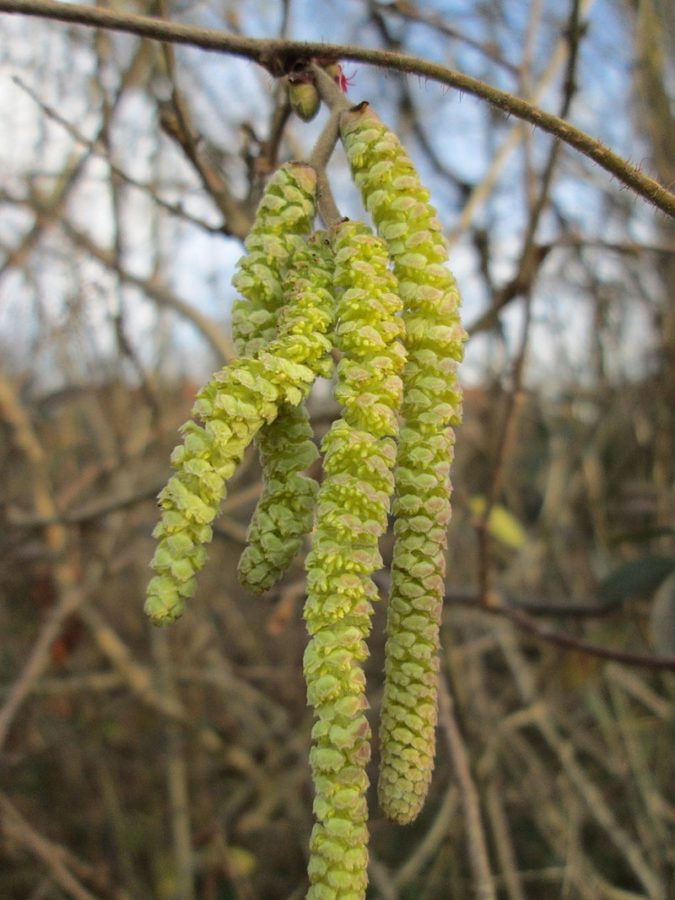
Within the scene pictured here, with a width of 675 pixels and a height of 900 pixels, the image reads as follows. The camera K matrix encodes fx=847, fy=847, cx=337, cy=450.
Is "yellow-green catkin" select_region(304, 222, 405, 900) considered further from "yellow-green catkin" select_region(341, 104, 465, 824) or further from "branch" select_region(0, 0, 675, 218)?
"branch" select_region(0, 0, 675, 218)

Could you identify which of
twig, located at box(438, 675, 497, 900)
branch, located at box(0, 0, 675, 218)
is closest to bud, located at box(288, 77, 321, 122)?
branch, located at box(0, 0, 675, 218)

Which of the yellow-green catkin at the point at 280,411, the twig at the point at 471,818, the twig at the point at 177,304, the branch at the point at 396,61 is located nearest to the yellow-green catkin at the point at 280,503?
the yellow-green catkin at the point at 280,411

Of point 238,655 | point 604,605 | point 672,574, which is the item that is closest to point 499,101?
point 672,574

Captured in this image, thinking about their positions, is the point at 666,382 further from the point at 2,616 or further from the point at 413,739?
the point at 2,616

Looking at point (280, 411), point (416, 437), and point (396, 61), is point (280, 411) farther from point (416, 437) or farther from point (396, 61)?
point (396, 61)

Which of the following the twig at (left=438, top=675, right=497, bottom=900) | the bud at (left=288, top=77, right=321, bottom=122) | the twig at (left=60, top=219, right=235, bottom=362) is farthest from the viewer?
the twig at (left=60, top=219, right=235, bottom=362)
